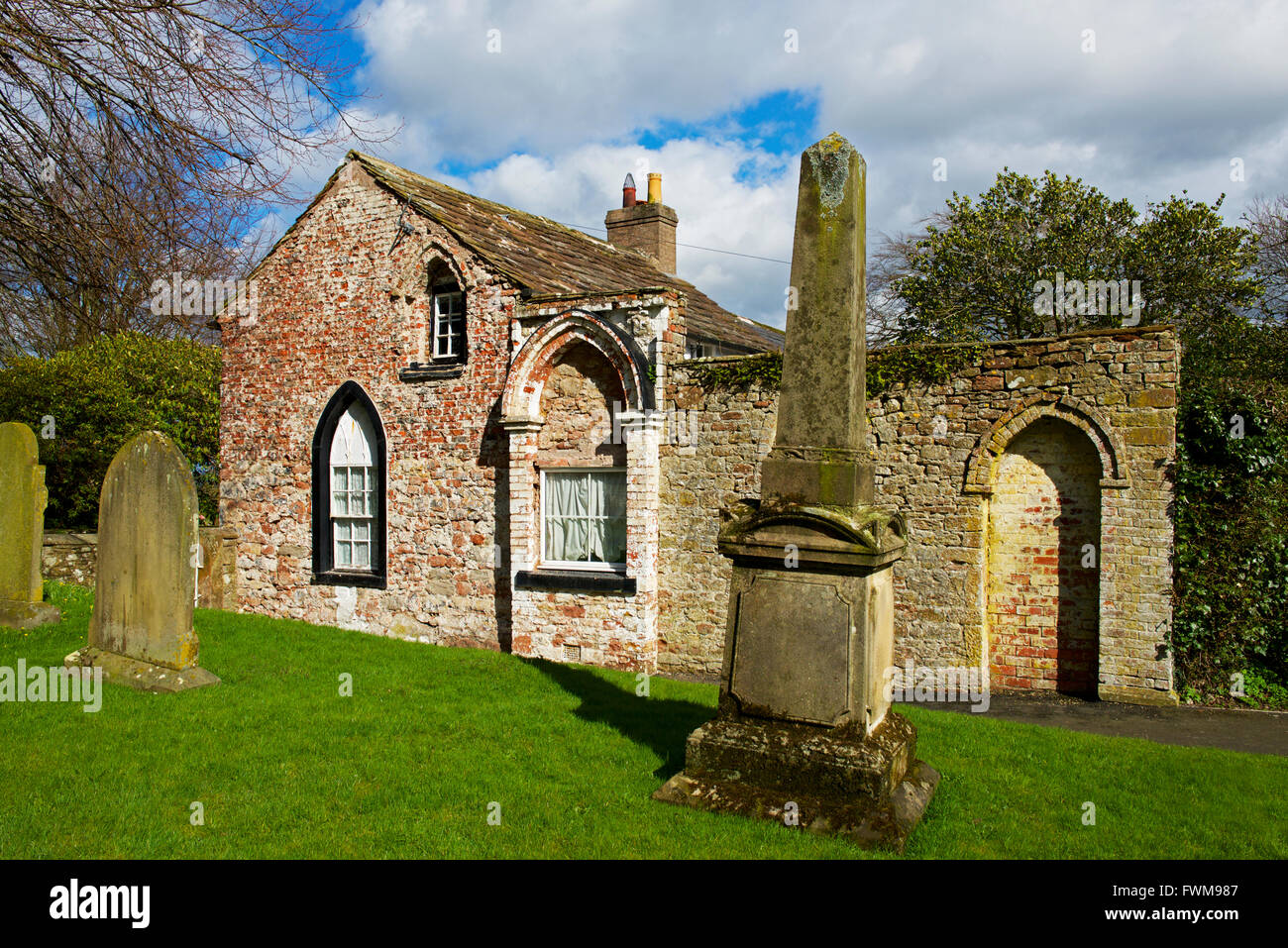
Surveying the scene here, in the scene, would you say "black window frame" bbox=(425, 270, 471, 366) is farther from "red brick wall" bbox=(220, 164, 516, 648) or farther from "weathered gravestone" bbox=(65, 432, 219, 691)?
"weathered gravestone" bbox=(65, 432, 219, 691)

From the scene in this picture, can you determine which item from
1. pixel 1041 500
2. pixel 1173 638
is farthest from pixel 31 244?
pixel 1173 638

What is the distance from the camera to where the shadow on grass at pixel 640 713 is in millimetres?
7223

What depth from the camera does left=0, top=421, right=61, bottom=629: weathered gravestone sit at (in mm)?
10672

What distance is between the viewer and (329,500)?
47.1 ft

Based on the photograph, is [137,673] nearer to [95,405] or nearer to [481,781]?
[481,781]

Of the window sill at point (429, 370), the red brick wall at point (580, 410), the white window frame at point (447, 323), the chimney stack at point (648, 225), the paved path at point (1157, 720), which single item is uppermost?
the chimney stack at point (648, 225)

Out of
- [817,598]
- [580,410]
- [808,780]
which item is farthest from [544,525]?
[808,780]

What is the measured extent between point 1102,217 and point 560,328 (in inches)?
478

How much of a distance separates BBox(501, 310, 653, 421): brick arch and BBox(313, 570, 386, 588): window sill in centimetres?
353

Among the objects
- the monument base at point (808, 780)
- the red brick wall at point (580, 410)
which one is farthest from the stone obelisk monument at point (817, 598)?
the red brick wall at point (580, 410)

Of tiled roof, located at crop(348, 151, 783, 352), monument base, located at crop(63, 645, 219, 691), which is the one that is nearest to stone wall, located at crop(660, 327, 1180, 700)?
tiled roof, located at crop(348, 151, 783, 352)

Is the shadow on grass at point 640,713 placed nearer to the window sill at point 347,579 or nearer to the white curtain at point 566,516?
the white curtain at point 566,516

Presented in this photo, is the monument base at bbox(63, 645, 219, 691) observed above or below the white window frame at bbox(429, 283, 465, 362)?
below

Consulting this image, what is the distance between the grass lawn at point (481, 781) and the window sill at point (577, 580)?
2468 mm
